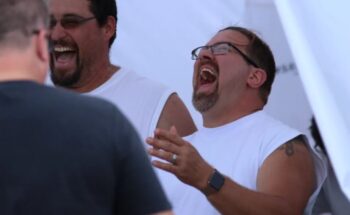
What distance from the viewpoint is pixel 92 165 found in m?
1.53

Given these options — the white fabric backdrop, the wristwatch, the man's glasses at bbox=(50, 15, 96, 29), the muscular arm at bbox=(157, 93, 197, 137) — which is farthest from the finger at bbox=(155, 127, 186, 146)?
the man's glasses at bbox=(50, 15, 96, 29)

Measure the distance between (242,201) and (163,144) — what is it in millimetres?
341

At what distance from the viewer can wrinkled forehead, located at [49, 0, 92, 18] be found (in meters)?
3.10

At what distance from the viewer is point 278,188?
2.53 m

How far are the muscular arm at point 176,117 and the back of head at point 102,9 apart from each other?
1.29 ft

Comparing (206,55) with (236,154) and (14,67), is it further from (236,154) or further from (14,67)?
(14,67)

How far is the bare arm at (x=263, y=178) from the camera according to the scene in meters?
2.29

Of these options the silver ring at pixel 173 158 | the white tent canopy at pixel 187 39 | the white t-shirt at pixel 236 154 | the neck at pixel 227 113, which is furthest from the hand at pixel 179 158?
the white tent canopy at pixel 187 39

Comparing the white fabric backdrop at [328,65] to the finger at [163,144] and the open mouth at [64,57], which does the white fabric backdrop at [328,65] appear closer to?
the finger at [163,144]

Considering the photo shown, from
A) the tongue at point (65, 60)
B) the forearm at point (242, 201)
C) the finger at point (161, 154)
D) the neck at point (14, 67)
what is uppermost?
the neck at point (14, 67)

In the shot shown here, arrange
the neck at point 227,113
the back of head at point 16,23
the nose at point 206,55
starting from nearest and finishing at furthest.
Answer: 1. the back of head at point 16,23
2. the neck at point 227,113
3. the nose at point 206,55

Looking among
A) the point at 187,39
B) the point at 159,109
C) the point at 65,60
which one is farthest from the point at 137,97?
the point at 187,39

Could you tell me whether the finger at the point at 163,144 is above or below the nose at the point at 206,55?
below

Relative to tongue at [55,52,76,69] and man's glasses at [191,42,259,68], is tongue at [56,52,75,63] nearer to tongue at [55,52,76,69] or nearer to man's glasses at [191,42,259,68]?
tongue at [55,52,76,69]
